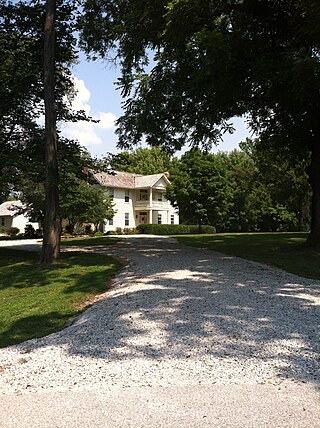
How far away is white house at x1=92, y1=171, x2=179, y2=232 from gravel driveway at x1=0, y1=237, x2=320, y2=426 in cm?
3686

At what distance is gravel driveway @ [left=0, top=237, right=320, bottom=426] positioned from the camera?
3.95 m

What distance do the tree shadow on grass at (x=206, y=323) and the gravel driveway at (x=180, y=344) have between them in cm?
1

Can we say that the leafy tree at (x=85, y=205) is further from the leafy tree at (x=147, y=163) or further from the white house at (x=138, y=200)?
the leafy tree at (x=147, y=163)

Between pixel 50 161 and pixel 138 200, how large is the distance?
34455 millimetres

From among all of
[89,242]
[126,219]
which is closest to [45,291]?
[89,242]

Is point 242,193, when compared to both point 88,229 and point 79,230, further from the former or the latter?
point 79,230

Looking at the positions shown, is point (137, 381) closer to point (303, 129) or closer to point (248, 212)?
point (303, 129)

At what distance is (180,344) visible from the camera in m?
4.84

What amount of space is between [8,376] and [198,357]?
7.12 feet

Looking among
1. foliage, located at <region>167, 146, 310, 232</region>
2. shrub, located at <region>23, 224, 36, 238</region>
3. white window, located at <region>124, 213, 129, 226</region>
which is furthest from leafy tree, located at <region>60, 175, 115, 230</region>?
white window, located at <region>124, 213, 129, 226</region>

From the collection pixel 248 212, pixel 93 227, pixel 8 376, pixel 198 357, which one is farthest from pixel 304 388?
pixel 248 212

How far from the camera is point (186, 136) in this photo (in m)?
17.6

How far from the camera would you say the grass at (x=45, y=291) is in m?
6.89

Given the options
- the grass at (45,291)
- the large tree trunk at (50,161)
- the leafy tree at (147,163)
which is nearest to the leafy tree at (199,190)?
the grass at (45,291)
